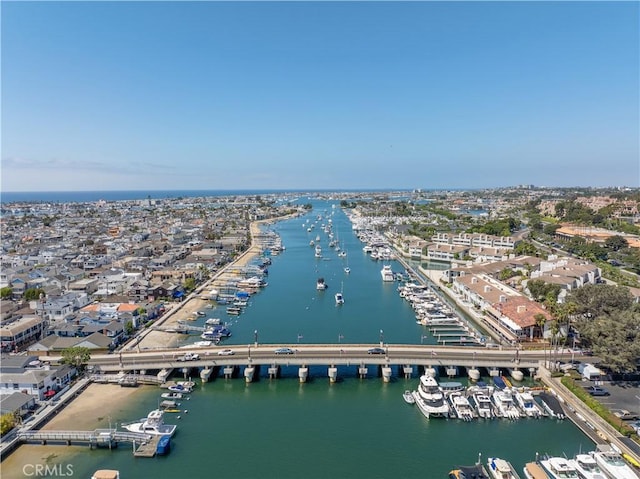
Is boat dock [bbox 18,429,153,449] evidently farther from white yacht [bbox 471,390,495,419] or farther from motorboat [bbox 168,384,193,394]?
white yacht [bbox 471,390,495,419]

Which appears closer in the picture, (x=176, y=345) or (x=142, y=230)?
(x=176, y=345)

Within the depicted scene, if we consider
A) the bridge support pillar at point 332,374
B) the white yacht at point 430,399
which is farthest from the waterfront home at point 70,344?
the white yacht at point 430,399

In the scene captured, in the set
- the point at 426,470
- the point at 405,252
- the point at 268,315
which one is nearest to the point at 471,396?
the point at 426,470

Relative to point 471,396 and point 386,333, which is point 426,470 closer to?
point 471,396

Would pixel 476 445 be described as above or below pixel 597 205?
below

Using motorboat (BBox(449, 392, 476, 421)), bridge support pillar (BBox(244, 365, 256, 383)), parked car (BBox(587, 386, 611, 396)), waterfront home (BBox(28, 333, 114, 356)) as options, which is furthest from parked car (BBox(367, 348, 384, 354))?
waterfront home (BBox(28, 333, 114, 356))

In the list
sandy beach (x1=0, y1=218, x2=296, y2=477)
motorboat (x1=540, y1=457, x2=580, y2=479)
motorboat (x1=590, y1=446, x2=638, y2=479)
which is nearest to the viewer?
motorboat (x1=590, y1=446, x2=638, y2=479)

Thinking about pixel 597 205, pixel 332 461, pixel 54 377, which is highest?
pixel 597 205
